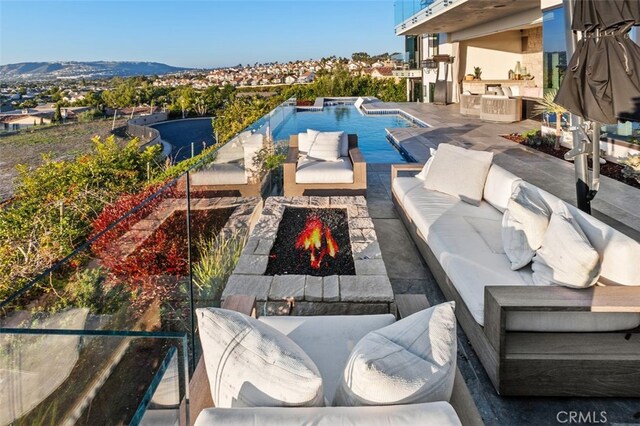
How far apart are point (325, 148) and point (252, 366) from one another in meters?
5.22

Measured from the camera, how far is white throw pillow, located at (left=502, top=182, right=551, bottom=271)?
258 centimetres

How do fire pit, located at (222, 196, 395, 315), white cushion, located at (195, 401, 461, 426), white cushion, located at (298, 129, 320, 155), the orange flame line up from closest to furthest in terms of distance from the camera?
white cushion, located at (195, 401, 461, 426), fire pit, located at (222, 196, 395, 315), the orange flame, white cushion, located at (298, 129, 320, 155)

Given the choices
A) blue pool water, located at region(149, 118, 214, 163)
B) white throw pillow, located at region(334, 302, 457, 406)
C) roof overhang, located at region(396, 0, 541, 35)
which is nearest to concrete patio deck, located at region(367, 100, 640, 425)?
white throw pillow, located at region(334, 302, 457, 406)

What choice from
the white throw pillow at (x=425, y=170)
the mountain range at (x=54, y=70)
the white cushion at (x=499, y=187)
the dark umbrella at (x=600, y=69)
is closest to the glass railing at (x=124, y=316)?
the white cushion at (x=499, y=187)

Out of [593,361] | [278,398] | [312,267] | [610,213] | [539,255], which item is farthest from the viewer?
[610,213]

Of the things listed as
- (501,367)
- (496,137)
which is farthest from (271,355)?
(496,137)

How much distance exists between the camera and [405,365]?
3.97ft

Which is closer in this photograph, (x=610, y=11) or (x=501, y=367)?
(x=501, y=367)

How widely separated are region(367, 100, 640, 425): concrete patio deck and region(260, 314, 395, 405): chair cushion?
630 mm

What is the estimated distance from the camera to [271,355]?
1266mm

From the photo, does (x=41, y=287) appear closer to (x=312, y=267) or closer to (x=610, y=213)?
(x=312, y=267)

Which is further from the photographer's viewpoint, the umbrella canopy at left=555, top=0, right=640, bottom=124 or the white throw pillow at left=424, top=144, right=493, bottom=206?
the white throw pillow at left=424, top=144, right=493, bottom=206

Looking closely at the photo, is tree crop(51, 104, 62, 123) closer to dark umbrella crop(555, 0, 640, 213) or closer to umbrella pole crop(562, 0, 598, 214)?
umbrella pole crop(562, 0, 598, 214)

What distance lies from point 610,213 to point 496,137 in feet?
18.4
